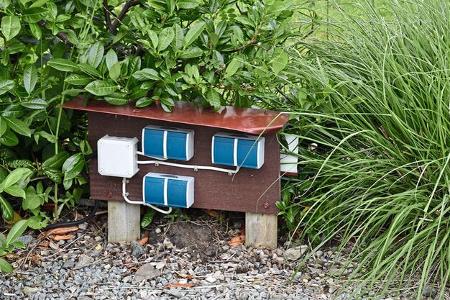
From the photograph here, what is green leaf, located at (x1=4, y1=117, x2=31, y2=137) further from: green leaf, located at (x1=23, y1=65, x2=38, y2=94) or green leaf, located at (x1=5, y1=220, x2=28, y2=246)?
green leaf, located at (x1=5, y1=220, x2=28, y2=246)

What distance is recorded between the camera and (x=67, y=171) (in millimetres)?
3680

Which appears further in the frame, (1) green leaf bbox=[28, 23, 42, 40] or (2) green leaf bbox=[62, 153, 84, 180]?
(2) green leaf bbox=[62, 153, 84, 180]

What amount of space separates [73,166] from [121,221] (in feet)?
1.00

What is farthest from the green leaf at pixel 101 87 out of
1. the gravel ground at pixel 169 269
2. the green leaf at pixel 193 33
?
the gravel ground at pixel 169 269

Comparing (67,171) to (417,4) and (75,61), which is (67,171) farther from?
(417,4)

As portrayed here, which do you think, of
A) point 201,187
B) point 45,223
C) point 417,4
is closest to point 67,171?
point 45,223

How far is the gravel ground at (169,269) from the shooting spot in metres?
3.38

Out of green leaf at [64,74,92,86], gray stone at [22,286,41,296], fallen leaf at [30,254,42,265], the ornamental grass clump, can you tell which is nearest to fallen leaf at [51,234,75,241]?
fallen leaf at [30,254,42,265]

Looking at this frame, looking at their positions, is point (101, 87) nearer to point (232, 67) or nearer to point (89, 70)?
point (89, 70)

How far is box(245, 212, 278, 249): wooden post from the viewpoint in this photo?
12.0 feet

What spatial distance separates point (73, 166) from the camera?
3695mm

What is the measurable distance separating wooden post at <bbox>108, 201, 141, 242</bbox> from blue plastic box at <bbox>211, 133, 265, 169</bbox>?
459 mm

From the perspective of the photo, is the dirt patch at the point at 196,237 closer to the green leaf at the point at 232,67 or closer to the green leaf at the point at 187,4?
the green leaf at the point at 232,67

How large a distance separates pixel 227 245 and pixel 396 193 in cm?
72
